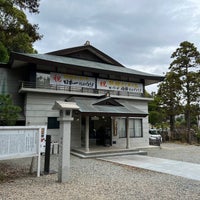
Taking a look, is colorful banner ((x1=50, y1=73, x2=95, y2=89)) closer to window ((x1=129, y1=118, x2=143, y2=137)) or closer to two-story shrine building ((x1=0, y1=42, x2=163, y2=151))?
two-story shrine building ((x1=0, y1=42, x2=163, y2=151))

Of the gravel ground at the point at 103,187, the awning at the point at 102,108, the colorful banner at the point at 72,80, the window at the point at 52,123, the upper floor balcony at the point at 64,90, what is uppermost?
the colorful banner at the point at 72,80

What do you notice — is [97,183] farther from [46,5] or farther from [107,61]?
[107,61]

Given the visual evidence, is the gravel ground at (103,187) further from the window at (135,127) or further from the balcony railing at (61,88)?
the window at (135,127)

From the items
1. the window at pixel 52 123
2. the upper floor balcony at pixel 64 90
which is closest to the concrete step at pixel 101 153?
the window at pixel 52 123

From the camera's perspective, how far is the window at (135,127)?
639 inches

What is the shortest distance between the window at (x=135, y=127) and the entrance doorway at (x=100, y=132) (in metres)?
2.04

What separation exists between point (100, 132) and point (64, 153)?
877 cm

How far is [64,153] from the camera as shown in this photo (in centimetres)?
624

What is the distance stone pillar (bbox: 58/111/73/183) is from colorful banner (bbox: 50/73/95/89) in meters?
7.77

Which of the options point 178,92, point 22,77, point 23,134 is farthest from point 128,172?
point 178,92

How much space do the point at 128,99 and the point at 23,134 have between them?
10.8 meters

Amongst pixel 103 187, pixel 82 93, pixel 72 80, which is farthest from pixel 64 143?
pixel 72 80

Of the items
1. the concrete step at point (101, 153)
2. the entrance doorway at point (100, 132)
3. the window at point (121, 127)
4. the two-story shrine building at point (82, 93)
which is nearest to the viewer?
the concrete step at point (101, 153)

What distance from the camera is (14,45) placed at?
1680cm
